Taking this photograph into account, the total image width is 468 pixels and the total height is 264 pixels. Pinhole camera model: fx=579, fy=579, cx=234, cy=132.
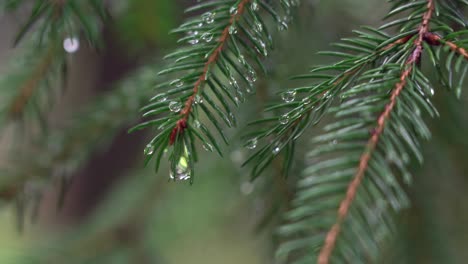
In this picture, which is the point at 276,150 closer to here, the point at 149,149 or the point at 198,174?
the point at 149,149

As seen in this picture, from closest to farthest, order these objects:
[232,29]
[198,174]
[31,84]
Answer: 1. [232,29]
2. [31,84]
3. [198,174]

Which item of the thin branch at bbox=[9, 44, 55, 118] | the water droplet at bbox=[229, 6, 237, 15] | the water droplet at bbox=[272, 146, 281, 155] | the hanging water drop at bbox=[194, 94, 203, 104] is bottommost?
the water droplet at bbox=[272, 146, 281, 155]

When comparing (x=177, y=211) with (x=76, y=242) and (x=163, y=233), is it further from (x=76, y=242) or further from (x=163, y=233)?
(x=76, y=242)

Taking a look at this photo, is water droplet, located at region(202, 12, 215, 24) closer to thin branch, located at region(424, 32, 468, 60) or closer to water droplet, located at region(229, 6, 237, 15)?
water droplet, located at region(229, 6, 237, 15)

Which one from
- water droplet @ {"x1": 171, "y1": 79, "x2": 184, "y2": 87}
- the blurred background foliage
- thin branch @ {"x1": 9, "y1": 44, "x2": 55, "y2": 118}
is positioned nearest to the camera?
water droplet @ {"x1": 171, "y1": 79, "x2": 184, "y2": 87}

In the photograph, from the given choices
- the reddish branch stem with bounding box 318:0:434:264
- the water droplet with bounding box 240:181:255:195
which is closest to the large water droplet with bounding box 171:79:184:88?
the reddish branch stem with bounding box 318:0:434:264

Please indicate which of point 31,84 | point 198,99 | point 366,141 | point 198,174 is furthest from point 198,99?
point 198,174

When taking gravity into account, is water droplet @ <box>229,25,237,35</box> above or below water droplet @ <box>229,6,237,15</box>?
below

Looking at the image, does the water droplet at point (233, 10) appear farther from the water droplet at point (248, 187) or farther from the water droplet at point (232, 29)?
the water droplet at point (248, 187)
